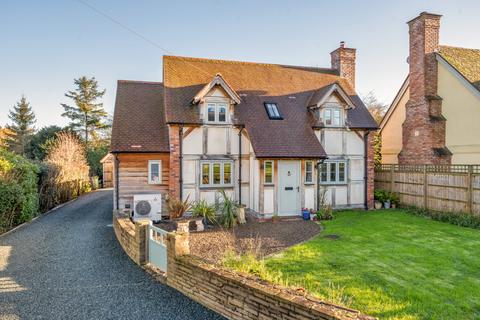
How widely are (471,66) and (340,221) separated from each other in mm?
13313

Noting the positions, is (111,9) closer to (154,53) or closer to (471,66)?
(154,53)

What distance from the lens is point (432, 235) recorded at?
11.2 metres

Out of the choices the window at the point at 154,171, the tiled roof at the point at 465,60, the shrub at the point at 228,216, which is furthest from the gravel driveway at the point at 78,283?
the tiled roof at the point at 465,60

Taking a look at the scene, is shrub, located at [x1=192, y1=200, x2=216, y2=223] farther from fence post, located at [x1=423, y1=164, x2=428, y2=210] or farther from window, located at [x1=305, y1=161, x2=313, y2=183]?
fence post, located at [x1=423, y1=164, x2=428, y2=210]

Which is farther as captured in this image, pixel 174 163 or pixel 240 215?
pixel 174 163

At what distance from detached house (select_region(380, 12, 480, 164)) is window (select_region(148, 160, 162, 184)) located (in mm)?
14459

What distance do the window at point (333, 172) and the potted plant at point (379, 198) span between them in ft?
7.45

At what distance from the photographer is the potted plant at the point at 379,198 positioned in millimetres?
16953

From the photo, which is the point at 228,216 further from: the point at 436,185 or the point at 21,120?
the point at 21,120

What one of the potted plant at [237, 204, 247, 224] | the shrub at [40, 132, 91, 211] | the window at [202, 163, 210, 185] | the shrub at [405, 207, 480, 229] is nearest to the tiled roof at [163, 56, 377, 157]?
the window at [202, 163, 210, 185]

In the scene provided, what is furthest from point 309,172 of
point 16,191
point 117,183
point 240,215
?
point 16,191

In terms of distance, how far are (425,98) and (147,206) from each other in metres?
16.1

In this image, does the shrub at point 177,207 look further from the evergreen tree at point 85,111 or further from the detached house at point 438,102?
the evergreen tree at point 85,111

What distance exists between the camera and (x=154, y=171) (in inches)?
602
